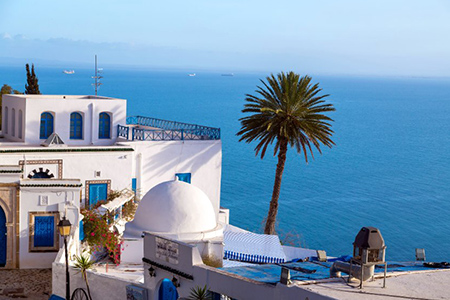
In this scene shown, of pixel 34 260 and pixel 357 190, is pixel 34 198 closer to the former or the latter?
pixel 34 260

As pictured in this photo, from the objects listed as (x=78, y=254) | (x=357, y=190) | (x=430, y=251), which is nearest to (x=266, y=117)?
(x=78, y=254)

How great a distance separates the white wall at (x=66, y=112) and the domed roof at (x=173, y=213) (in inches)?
411

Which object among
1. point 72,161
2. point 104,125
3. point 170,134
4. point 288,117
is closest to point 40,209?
point 72,161

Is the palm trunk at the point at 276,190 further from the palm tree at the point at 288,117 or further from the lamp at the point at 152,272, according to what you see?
the lamp at the point at 152,272

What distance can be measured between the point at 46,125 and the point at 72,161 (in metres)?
3.72

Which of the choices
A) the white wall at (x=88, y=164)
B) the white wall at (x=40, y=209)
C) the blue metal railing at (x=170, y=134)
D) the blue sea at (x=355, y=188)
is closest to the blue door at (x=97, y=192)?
the white wall at (x=88, y=164)

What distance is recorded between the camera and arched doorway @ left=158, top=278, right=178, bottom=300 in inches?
709

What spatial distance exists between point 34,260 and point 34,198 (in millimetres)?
2084

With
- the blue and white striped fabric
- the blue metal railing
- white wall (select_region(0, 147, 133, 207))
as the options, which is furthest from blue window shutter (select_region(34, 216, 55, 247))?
the blue metal railing

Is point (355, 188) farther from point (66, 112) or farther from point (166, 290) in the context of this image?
point (166, 290)

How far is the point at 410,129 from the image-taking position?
13938cm

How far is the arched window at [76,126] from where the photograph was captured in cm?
3291

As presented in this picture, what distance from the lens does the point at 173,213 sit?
890 inches

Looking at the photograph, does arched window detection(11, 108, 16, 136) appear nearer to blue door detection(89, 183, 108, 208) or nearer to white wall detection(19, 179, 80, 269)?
blue door detection(89, 183, 108, 208)
